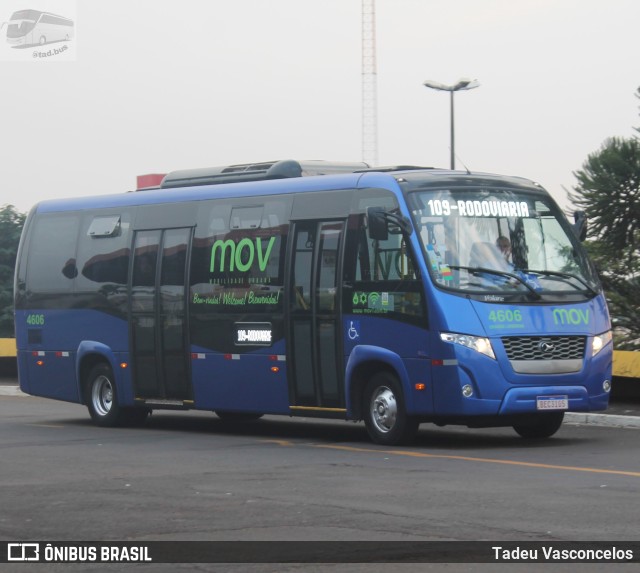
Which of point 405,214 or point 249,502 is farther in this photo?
point 405,214

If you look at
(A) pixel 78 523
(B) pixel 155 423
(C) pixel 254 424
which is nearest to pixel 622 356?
(C) pixel 254 424

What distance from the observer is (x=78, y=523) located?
1032cm

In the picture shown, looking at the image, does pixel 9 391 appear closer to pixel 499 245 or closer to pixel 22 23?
pixel 22 23

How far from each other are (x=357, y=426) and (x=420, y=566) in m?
12.2

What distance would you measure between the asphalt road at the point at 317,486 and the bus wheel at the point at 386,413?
0.29m

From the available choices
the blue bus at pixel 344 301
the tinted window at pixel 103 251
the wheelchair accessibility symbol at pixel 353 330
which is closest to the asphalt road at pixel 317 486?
the blue bus at pixel 344 301

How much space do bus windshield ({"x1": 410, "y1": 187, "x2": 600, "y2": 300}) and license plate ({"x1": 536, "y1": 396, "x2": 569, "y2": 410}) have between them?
107cm

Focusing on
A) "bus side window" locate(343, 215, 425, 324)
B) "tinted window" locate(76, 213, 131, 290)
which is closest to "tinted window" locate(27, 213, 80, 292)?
"tinted window" locate(76, 213, 131, 290)

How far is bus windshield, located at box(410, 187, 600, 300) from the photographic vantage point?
16.4 m

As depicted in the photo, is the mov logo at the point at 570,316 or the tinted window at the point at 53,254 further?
the tinted window at the point at 53,254

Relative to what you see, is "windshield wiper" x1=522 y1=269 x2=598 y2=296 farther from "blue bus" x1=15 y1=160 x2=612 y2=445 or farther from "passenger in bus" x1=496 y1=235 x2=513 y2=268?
"passenger in bus" x1=496 y1=235 x2=513 y2=268

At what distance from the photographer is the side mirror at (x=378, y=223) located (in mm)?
16609

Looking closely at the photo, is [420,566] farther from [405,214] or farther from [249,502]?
[405,214]

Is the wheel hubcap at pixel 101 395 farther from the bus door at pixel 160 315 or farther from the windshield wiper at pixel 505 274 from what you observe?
the windshield wiper at pixel 505 274
